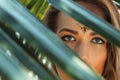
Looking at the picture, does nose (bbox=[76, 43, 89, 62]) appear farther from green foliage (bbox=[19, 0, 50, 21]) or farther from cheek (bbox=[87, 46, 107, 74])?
green foliage (bbox=[19, 0, 50, 21])

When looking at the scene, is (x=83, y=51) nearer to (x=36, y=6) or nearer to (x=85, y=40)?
(x=85, y=40)

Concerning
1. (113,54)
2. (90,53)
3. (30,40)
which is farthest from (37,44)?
(113,54)

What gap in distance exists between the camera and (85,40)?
897 millimetres

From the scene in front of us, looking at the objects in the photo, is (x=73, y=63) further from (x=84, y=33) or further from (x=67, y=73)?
(x=84, y=33)

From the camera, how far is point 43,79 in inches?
6.7

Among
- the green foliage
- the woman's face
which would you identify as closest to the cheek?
the woman's face

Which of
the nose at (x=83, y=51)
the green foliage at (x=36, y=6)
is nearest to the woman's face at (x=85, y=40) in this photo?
the nose at (x=83, y=51)

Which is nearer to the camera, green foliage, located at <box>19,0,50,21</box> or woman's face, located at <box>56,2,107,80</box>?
green foliage, located at <box>19,0,50,21</box>

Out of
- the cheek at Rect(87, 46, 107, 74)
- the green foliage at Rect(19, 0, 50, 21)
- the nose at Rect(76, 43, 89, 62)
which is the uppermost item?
the green foliage at Rect(19, 0, 50, 21)

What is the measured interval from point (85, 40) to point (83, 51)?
72 mm

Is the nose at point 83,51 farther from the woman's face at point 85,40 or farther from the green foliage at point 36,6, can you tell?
the green foliage at point 36,6

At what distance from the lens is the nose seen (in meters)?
0.82

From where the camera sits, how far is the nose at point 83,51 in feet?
2.71

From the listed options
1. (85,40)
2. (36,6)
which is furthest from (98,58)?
(36,6)
